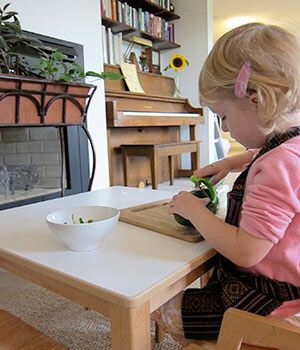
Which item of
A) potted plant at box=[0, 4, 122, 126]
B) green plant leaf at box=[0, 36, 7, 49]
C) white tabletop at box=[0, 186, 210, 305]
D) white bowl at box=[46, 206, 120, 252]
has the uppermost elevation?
green plant leaf at box=[0, 36, 7, 49]

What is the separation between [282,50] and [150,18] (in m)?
3.47

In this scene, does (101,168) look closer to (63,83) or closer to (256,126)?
(63,83)

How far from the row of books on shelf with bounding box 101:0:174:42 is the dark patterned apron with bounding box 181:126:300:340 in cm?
297

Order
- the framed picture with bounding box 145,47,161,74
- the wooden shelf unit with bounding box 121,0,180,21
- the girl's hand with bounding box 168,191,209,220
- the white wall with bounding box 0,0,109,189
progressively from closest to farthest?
the girl's hand with bounding box 168,191,209,220
the white wall with bounding box 0,0,109,189
the wooden shelf unit with bounding box 121,0,180,21
the framed picture with bounding box 145,47,161,74

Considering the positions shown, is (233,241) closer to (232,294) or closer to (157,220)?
(232,294)

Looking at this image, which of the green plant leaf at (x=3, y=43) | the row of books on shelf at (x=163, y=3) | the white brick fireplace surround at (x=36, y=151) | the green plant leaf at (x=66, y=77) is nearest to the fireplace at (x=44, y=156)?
the white brick fireplace surround at (x=36, y=151)

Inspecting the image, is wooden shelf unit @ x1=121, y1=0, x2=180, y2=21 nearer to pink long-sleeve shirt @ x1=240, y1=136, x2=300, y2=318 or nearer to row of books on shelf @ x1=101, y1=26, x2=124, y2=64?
row of books on shelf @ x1=101, y1=26, x2=124, y2=64

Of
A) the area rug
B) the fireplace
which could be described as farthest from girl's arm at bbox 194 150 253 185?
the fireplace

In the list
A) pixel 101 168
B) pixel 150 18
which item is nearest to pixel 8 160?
pixel 101 168

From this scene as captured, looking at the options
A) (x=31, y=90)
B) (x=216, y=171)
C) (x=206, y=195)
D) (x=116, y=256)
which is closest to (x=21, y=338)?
(x=116, y=256)

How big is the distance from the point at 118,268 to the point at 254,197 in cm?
26

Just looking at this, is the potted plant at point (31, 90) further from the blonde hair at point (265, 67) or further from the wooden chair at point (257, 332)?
the wooden chair at point (257, 332)

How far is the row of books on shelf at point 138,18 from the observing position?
3309 millimetres

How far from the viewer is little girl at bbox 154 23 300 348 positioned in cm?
59
